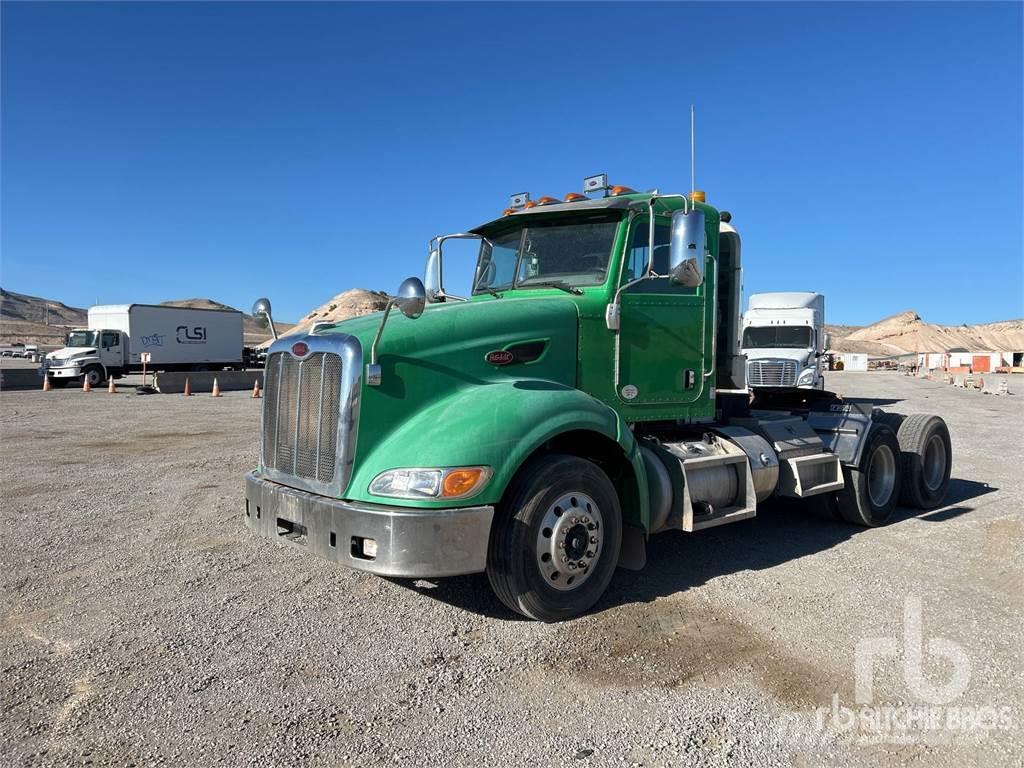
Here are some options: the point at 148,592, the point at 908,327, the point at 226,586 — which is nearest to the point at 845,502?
the point at 226,586

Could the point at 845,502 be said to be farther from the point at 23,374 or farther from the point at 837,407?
the point at 23,374

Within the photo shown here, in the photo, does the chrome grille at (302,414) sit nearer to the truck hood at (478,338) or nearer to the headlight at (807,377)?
the truck hood at (478,338)

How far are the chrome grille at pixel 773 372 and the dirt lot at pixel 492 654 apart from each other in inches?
538

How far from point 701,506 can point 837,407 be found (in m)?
3.12

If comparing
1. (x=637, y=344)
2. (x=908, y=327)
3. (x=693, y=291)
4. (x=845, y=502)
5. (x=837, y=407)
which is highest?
(x=908, y=327)

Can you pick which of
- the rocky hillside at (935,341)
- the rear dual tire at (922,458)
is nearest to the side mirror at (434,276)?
the rear dual tire at (922,458)

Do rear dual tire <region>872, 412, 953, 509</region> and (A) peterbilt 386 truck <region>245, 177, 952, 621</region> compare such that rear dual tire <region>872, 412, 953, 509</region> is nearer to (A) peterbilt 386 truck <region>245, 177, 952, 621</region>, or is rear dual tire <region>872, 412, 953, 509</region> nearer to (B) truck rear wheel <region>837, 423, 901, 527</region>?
(B) truck rear wheel <region>837, 423, 901, 527</region>

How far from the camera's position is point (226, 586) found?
15.9ft

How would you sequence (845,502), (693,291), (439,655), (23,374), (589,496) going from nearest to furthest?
(439,655), (589,496), (693,291), (845,502), (23,374)

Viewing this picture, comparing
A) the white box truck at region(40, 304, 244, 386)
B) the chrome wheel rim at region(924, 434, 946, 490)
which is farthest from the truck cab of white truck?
the chrome wheel rim at region(924, 434, 946, 490)

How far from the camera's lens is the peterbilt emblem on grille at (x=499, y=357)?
4.49 meters

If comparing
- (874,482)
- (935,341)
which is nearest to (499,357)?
(874,482)

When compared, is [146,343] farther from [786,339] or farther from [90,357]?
[786,339]

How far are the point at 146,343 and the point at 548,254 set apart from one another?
1140 inches
